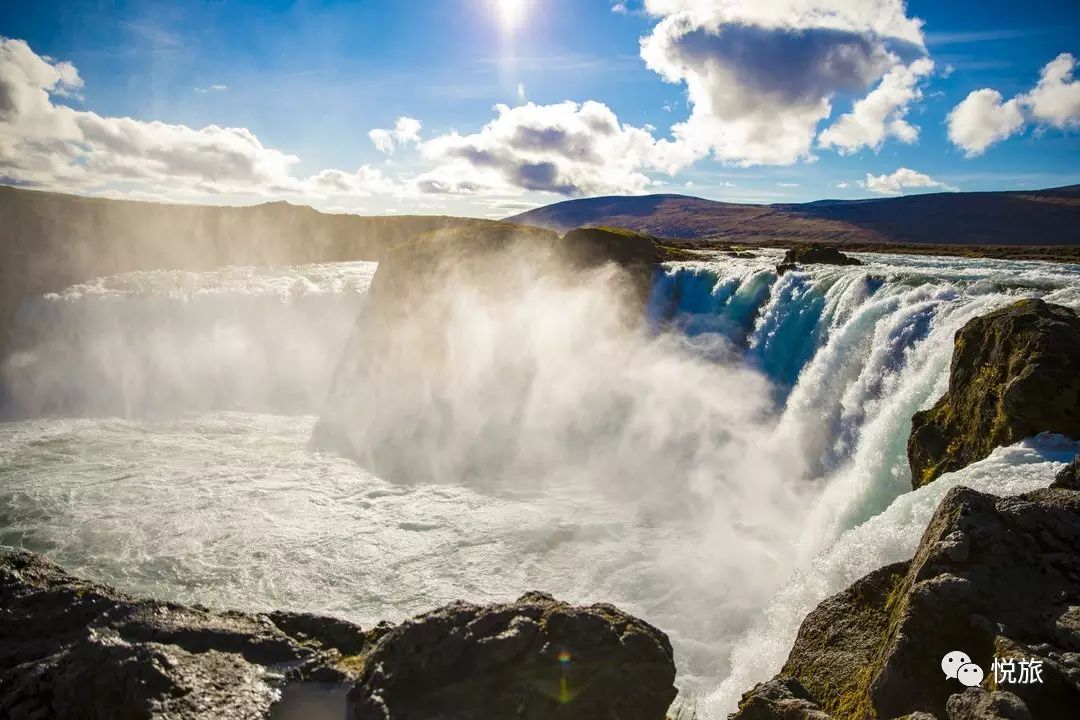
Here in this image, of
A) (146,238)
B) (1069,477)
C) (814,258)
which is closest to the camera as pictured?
(1069,477)

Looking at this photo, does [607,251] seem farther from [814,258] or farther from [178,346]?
[178,346]

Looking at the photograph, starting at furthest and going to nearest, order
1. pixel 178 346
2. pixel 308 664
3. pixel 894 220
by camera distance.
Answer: pixel 894 220
pixel 178 346
pixel 308 664

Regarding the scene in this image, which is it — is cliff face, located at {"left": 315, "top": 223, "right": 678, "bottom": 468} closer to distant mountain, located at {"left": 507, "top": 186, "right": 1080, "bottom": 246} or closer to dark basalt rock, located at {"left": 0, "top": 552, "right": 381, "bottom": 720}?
dark basalt rock, located at {"left": 0, "top": 552, "right": 381, "bottom": 720}

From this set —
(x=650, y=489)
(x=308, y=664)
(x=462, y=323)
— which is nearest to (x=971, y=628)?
(x=308, y=664)

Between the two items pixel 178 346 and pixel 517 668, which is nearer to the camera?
pixel 517 668

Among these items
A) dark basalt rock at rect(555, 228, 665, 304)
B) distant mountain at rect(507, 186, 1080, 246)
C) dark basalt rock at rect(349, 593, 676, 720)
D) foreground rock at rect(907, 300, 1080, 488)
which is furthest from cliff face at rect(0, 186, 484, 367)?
distant mountain at rect(507, 186, 1080, 246)

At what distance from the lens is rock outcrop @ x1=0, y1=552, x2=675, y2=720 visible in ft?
17.6

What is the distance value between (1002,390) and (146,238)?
78.1 meters

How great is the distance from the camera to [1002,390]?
9.59 meters

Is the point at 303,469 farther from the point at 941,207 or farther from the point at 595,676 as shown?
the point at 941,207

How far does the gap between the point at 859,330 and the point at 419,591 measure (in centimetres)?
1504

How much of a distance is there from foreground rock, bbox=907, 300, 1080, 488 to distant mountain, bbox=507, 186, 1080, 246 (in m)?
100

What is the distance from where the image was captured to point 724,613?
505 inches

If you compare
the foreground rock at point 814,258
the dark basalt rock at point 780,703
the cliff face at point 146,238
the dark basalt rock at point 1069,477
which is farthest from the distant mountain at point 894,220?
the dark basalt rock at point 780,703
